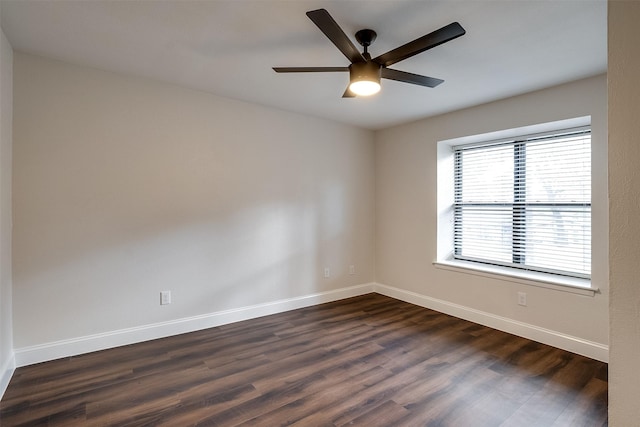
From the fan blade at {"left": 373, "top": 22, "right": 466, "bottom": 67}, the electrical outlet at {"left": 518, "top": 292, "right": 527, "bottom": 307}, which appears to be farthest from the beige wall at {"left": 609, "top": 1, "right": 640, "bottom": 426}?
the electrical outlet at {"left": 518, "top": 292, "right": 527, "bottom": 307}

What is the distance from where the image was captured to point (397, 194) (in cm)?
445

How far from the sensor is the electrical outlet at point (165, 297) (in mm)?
3035

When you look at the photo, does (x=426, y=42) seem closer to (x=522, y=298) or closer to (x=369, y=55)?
(x=369, y=55)

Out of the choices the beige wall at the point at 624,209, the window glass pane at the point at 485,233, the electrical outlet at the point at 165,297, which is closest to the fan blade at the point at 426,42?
the beige wall at the point at 624,209

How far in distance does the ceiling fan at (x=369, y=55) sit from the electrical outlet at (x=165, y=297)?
2.30 metres

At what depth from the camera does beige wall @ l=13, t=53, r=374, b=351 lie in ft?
8.27

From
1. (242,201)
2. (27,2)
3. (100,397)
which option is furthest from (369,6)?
(100,397)

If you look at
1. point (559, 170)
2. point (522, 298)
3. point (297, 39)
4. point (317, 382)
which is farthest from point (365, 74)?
point (522, 298)

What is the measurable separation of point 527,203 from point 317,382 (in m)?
2.80

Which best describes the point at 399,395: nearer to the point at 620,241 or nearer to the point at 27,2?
the point at 620,241

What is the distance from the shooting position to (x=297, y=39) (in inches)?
86.3

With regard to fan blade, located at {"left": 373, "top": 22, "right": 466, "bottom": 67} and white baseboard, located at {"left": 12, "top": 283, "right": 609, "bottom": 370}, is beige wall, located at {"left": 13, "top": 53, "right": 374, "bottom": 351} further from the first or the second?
fan blade, located at {"left": 373, "top": 22, "right": 466, "bottom": 67}

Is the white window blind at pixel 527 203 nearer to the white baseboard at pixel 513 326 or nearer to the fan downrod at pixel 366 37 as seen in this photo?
the white baseboard at pixel 513 326

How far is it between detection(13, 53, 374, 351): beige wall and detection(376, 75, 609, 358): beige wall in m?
0.92
